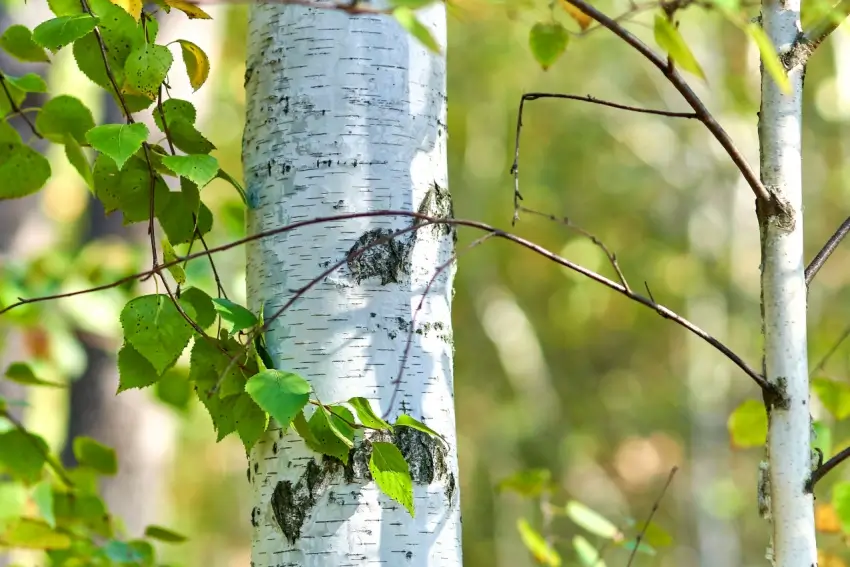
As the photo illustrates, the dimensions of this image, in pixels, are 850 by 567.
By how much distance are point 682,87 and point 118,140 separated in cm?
43

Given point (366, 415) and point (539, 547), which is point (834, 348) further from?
point (366, 415)

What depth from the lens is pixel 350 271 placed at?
2.50 ft

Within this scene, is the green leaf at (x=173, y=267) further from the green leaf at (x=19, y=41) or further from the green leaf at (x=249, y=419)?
the green leaf at (x=19, y=41)

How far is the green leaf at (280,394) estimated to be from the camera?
62cm

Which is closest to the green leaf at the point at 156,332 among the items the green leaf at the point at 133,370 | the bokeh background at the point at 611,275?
the green leaf at the point at 133,370

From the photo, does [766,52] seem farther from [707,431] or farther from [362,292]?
[707,431]

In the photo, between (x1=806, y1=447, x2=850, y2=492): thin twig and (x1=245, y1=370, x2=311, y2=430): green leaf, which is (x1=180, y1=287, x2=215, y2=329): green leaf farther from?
(x1=806, y1=447, x2=850, y2=492): thin twig

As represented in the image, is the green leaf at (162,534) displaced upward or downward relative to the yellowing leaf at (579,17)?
downward

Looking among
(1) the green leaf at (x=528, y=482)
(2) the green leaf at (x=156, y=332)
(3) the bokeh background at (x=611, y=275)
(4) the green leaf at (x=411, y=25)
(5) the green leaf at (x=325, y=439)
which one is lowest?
(5) the green leaf at (x=325, y=439)

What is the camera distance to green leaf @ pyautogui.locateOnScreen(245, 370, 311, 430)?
2.04ft

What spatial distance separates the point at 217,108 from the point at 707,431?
21.4ft

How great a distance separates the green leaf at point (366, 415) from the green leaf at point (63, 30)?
35 cm

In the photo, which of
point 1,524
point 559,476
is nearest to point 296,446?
point 1,524

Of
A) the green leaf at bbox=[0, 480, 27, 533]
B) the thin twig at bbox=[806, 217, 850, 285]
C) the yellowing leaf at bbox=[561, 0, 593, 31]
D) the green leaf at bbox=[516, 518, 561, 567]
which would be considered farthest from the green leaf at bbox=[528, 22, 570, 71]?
the green leaf at bbox=[0, 480, 27, 533]
